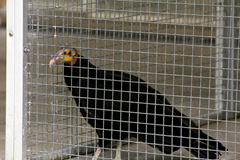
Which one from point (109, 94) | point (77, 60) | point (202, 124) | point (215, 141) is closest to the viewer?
point (215, 141)

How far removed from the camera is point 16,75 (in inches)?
104

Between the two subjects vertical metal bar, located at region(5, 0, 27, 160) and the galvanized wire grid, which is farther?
vertical metal bar, located at region(5, 0, 27, 160)

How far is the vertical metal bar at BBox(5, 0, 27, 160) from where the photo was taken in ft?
8.61

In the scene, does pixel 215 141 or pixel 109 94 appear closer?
pixel 215 141

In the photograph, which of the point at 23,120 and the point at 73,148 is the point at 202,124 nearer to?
the point at 73,148

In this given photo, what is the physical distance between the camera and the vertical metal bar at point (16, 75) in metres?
2.62

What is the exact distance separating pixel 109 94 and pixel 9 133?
2.67ft

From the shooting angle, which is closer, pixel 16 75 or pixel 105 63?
pixel 16 75

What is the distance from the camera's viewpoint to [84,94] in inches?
115

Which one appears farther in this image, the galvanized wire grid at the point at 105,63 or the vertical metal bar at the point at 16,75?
the vertical metal bar at the point at 16,75

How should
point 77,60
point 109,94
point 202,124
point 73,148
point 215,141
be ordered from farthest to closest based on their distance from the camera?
point 202,124 < point 73,148 < point 77,60 < point 109,94 < point 215,141

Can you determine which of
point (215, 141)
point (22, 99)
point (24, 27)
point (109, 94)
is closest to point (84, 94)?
point (109, 94)

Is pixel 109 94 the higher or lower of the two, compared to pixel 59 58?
lower

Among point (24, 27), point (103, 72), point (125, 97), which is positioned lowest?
point (125, 97)
